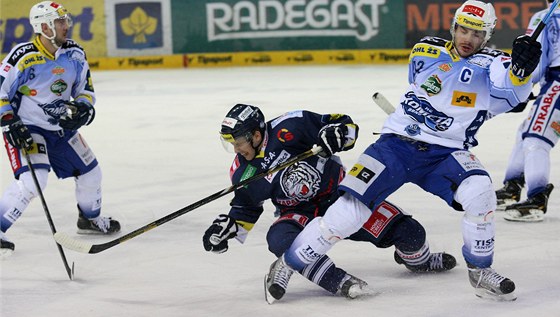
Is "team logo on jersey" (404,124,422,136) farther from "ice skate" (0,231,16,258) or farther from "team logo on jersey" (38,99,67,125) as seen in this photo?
"ice skate" (0,231,16,258)

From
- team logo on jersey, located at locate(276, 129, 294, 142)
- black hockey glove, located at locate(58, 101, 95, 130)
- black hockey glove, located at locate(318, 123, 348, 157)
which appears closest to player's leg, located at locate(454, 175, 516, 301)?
black hockey glove, located at locate(318, 123, 348, 157)

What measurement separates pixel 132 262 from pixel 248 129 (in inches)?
40.7

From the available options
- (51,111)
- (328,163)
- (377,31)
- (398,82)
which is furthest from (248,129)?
(377,31)

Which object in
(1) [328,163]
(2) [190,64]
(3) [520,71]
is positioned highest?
(3) [520,71]

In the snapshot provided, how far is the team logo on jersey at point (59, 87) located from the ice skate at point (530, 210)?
2.27 meters

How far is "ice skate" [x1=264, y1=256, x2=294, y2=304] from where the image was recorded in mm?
3805

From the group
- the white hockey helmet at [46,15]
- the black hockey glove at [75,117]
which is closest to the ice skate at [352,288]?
the black hockey glove at [75,117]

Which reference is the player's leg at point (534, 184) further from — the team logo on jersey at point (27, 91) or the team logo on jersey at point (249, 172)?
the team logo on jersey at point (27, 91)

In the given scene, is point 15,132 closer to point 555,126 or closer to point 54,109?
point 54,109

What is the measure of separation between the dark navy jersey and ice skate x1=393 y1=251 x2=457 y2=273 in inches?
16.7

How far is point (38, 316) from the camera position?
3777mm

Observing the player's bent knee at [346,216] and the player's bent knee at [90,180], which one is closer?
the player's bent knee at [346,216]

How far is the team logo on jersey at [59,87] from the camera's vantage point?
196 inches

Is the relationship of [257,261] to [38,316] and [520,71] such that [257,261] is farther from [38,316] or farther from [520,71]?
[520,71]
